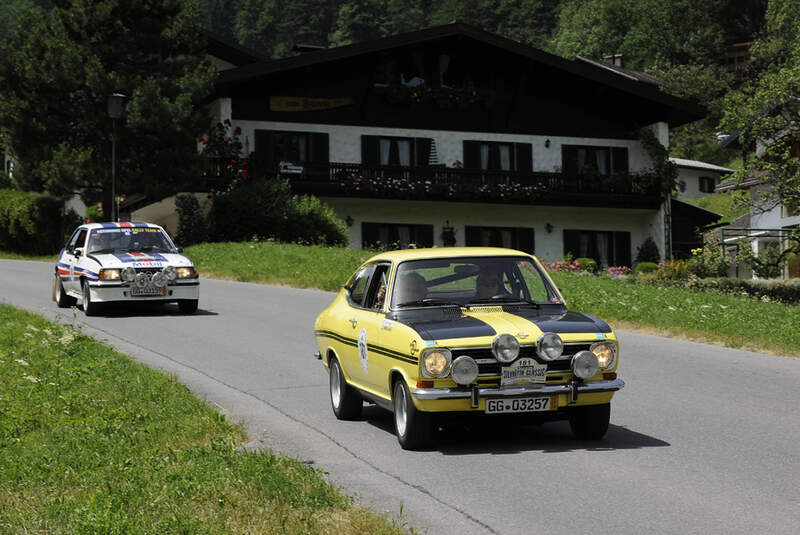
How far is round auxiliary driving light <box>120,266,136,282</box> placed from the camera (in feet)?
63.1

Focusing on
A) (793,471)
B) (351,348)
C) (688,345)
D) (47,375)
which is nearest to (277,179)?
(688,345)

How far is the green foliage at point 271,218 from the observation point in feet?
116

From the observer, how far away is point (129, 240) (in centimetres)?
2052

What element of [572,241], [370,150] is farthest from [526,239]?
[370,150]

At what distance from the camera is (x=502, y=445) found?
8.60 meters

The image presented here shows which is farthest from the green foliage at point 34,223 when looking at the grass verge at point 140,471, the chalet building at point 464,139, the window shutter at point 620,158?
the grass verge at point 140,471

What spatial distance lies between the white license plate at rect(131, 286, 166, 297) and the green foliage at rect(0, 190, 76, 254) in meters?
22.2

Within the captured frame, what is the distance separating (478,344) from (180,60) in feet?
104

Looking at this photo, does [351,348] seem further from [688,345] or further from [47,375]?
[688,345]

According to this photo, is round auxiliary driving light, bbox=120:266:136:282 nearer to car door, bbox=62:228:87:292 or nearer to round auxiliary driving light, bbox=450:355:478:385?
car door, bbox=62:228:87:292

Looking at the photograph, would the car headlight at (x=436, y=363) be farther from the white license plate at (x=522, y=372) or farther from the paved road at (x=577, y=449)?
the paved road at (x=577, y=449)

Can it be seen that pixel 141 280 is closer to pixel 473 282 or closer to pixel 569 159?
pixel 473 282

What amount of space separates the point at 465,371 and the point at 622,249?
3684 cm

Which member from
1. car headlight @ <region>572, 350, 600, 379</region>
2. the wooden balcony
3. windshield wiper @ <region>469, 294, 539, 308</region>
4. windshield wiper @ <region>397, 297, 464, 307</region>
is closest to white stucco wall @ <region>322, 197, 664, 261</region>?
the wooden balcony
